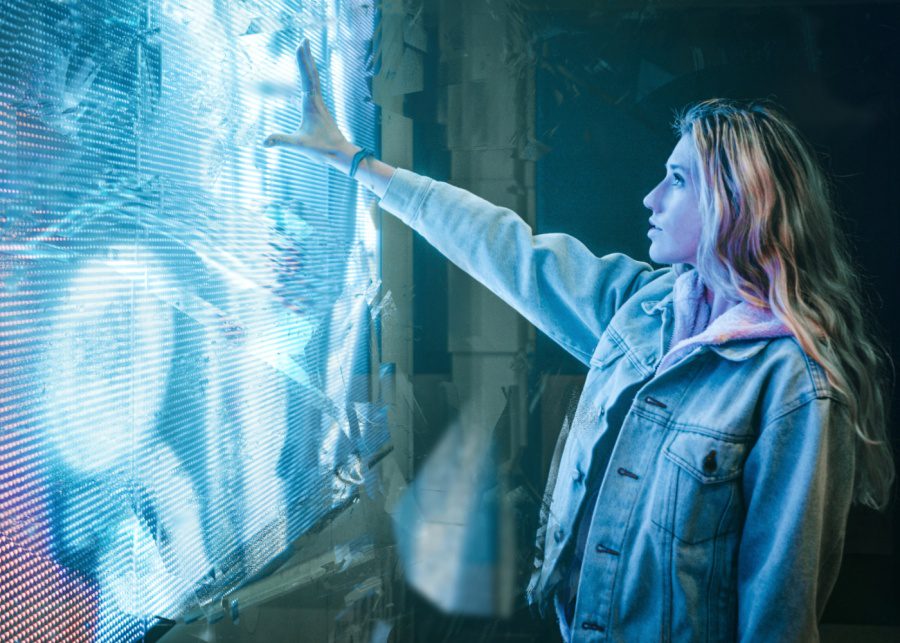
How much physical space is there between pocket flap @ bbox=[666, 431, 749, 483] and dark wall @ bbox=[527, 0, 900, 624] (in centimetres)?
46

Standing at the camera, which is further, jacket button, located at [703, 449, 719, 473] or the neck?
the neck

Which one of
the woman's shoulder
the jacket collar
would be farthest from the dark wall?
the woman's shoulder

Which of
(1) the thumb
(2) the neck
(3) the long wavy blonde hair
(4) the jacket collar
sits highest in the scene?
(1) the thumb

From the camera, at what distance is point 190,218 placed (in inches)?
→ 55.3

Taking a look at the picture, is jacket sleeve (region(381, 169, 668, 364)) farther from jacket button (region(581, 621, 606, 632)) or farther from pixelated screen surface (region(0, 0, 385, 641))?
jacket button (region(581, 621, 606, 632))

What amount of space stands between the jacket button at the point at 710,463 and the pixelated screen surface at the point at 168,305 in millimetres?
813

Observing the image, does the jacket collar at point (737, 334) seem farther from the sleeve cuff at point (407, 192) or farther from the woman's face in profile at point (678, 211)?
the sleeve cuff at point (407, 192)

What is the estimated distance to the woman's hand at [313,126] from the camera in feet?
5.15

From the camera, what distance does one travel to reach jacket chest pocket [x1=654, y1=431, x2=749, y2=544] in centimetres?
121

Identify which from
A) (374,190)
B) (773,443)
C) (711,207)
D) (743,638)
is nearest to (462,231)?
(374,190)

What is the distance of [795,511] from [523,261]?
74 centimetres

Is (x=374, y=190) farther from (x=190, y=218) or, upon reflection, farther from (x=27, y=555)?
(x=27, y=555)

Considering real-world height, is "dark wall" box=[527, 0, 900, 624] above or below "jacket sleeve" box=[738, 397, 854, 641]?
above

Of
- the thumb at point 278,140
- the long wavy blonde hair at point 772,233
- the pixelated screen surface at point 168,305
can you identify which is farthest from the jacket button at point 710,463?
the thumb at point 278,140
